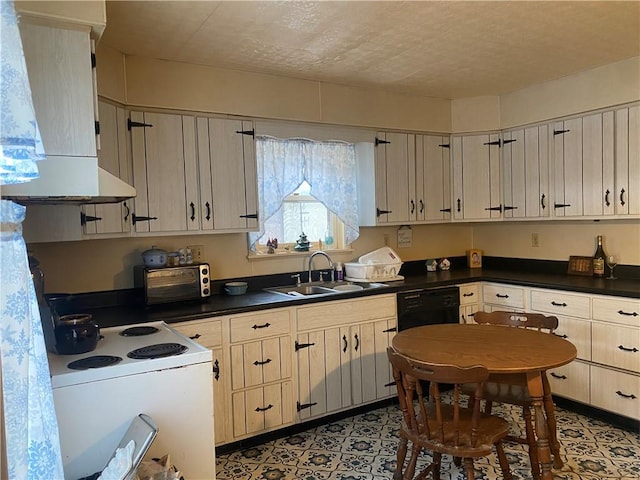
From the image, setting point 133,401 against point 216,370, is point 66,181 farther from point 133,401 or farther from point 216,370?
point 216,370

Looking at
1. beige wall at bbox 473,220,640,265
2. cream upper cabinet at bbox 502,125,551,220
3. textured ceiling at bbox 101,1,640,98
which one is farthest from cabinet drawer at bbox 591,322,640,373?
textured ceiling at bbox 101,1,640,98

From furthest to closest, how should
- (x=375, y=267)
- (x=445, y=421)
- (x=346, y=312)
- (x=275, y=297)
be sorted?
(x=375, y=267) → (x=346, y=312) → (x=275, y=297) → (x=445, y=421)

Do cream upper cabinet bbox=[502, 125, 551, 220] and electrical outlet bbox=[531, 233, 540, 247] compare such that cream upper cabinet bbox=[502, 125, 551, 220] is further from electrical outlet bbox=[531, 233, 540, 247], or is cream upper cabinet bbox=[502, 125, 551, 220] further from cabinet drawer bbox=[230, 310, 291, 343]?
cabinet drawer bbox=[230, 310, 291, 343]

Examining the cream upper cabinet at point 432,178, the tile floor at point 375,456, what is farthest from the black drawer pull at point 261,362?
the cream upper cabinet at point 432,178

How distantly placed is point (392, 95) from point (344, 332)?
78.3 inches

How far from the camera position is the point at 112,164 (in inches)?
108

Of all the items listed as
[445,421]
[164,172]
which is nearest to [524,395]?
[445,421]

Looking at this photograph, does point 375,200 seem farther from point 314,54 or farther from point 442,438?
point 442,438

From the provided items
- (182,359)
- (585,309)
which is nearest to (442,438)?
(182,359)

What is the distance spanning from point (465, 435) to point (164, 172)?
2.27 meters

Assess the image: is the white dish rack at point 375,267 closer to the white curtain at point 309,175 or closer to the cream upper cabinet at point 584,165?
the white curtain at point 309,175

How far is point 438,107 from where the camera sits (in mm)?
4172

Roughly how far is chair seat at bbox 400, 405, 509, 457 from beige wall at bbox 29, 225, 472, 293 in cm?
174

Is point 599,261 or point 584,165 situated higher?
point 584,165
